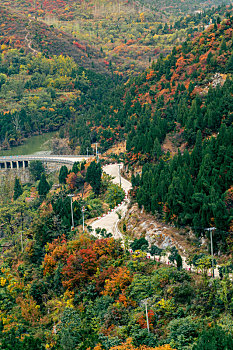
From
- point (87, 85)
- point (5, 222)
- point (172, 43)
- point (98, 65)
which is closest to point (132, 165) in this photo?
point (5, 222)

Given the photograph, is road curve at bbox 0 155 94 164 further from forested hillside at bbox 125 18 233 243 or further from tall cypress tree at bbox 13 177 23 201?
forested hillside at bbox 125 18 233 243

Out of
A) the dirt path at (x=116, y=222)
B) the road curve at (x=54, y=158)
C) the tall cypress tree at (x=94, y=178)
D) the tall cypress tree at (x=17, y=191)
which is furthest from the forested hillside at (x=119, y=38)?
the dirt path at (x=116, y=222)

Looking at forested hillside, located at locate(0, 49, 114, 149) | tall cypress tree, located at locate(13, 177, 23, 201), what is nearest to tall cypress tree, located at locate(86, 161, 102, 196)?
tall cypress tree, located at locate(13, 177, 23, 201)

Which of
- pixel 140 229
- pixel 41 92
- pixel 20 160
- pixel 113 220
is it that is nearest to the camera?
pixel 140 229

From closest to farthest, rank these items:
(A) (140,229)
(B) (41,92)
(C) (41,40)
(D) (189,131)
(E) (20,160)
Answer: (A) (140,229) < (D) (189,131) < (E) (20,160) < (B) (41,92) < (C) (41,40)

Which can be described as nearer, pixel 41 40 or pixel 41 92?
pixel 41 92

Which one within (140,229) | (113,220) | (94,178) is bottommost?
(113,220)

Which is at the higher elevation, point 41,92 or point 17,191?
point 41,92

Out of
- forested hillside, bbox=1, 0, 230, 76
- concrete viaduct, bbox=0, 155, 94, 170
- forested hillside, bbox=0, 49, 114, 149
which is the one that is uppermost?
forested hillside, bbox=1, 0, 230, 76

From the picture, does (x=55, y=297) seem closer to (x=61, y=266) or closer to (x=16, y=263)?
(x=61, y=266)

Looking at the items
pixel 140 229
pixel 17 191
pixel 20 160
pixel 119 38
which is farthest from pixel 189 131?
pixel 119 38

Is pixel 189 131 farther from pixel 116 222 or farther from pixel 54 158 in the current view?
pixel 54 158
